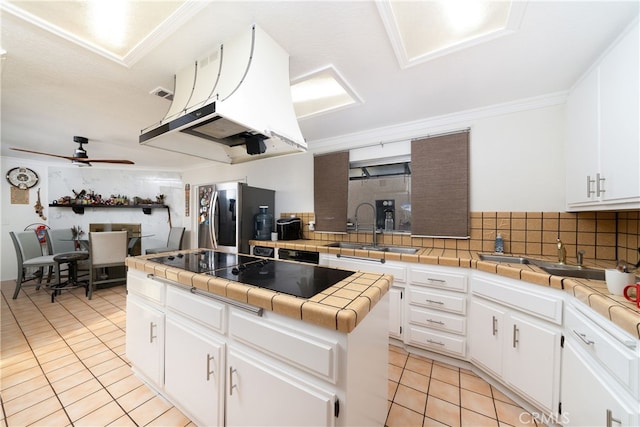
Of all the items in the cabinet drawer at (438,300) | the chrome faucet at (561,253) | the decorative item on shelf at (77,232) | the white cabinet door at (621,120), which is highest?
the white cabinet door at (621,120)

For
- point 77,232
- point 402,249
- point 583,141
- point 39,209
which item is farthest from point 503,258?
point 39,209

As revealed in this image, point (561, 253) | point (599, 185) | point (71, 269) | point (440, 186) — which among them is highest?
point (440, 186)

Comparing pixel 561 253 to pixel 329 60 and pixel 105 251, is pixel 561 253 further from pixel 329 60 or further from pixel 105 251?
→ pixel 105 251

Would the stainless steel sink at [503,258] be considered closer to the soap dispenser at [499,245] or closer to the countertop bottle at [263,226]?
the soap dispenser at [499,245]

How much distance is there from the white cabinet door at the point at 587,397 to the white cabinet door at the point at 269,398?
1.10 metres

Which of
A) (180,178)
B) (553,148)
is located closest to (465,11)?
(553,148)

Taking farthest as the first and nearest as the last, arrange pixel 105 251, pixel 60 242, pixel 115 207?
1. pixel 115 207
2. pixel 60 242
3. pixel 105 251

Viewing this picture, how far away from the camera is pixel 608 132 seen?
4.42ft

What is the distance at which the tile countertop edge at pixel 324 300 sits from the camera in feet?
2.53

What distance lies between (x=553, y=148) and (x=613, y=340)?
173 centimetres

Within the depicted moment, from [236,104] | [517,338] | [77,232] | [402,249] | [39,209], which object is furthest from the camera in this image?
[77,232]

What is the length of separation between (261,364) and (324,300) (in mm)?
422

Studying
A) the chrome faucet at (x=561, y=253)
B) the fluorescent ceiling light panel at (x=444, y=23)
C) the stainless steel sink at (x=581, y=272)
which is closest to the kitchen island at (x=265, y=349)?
the stainless steel sink at (x=581, y=272)

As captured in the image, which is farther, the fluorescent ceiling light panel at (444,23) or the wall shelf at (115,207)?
the wall shelf at (115,207)
